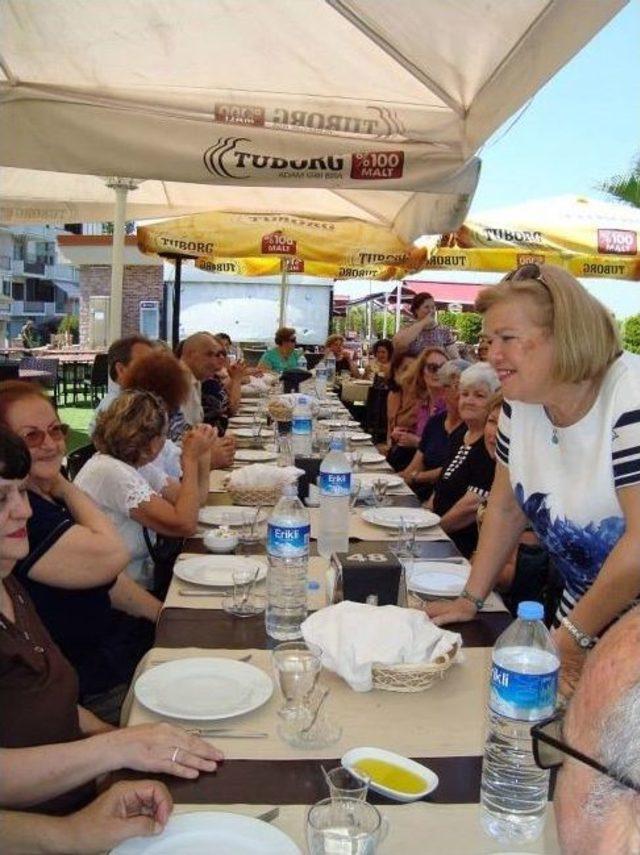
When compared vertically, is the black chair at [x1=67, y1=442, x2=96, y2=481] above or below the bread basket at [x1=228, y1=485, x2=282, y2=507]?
above

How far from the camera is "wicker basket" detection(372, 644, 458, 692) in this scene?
173cm

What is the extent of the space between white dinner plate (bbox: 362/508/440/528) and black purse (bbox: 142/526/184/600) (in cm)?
79

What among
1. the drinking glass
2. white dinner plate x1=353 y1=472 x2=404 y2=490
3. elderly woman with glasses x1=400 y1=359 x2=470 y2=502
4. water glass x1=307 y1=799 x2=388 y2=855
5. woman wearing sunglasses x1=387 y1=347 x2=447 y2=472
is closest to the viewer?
water glass x1=307 y1=799 x2=388 y2=855

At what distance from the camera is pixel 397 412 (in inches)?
277

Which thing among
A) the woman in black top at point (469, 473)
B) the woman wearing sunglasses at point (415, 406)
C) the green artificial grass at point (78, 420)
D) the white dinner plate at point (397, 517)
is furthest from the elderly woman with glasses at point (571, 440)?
the green artificial grass at point (78, 420)

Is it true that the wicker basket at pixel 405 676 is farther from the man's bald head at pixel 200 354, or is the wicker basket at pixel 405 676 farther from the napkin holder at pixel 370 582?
the man's bald head at pixel 200 354

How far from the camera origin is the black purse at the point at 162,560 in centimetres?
335

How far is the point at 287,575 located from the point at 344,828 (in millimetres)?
977

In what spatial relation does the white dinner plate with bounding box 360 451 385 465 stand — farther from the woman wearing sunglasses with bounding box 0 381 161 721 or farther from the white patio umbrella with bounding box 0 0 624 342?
the woman wearing sunglasses with bounding box 0 381 161 721

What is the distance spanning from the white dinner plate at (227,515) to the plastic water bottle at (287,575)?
980 millimetres

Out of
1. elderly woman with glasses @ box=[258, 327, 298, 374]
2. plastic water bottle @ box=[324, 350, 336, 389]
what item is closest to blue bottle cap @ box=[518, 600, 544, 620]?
plastic water bottle @ box=[324, 350, 336, 389]

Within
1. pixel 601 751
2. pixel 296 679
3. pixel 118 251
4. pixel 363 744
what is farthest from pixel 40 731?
pixel 118 251

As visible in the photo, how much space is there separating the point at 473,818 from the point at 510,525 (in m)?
1.20

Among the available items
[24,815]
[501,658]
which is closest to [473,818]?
[501,658]
